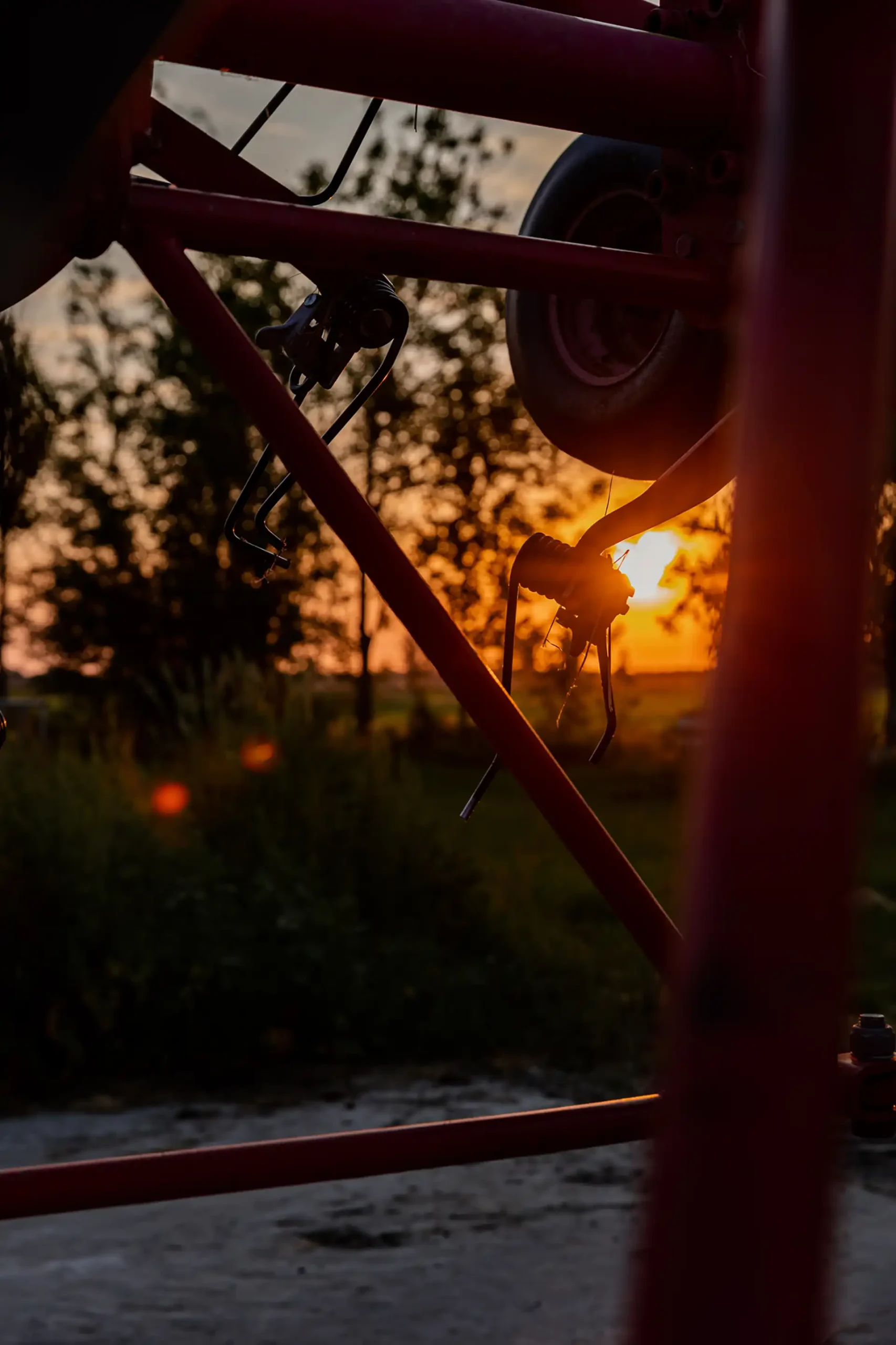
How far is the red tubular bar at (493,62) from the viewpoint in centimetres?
157

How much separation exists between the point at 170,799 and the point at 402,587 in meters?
4.46

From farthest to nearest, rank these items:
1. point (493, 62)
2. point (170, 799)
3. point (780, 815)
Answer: point (170, 799) → point (493, 62) → point (780, 815)

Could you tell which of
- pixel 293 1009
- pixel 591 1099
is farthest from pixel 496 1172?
pixel 293 1009

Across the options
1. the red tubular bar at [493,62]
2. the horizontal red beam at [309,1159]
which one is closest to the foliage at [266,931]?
the horizontal red beam at [309,1159]

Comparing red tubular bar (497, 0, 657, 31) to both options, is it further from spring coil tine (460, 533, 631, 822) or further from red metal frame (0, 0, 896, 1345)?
red metal frame (0, 0, 896, 1345)

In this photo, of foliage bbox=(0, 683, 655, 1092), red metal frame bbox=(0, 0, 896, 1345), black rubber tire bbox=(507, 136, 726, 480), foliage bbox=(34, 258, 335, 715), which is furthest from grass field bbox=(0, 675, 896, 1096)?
foliage bbox=(34, 258, 335, 715)

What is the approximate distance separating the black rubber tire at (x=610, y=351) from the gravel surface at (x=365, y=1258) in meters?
1.46

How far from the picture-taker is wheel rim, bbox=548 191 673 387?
2621 mm

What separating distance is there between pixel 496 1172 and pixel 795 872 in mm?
3730

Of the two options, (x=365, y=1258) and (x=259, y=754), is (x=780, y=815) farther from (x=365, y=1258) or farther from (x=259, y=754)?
(x=259, y=754)

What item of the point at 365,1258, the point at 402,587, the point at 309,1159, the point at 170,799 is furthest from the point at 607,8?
the point at 170,799

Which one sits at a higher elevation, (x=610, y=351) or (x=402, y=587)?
(x=610, y=351)

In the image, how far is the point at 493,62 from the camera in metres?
1.69

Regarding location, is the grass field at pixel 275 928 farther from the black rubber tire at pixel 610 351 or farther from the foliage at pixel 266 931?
the black rubber tire at pixel 610 351
